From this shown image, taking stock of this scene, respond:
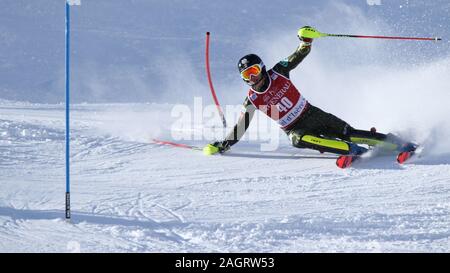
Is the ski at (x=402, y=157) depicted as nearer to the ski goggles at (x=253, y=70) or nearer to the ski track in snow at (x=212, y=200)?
the ski track in snow at (x=212, y=200)

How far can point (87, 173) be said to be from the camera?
277 inches

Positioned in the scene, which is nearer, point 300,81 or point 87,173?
point 87,173

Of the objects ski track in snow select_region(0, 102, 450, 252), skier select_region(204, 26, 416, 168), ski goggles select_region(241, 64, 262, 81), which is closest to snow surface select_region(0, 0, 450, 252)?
ski track in snow select_region(0, 102, 450, 252)

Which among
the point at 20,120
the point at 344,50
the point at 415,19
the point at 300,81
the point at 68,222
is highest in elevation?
the point at 415,19

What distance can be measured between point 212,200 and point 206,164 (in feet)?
4.90

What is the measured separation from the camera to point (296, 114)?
24.5 feet

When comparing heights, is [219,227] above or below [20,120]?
below

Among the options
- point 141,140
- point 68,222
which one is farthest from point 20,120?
point 68,222

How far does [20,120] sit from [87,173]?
9.92 ft

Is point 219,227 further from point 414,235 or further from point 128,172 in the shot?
point 128,172

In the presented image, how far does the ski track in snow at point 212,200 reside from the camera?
4.74 m

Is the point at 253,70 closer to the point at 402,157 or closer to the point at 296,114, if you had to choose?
the point at 296,114

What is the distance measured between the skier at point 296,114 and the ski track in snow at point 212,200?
254 mm

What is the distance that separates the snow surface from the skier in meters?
0.26
